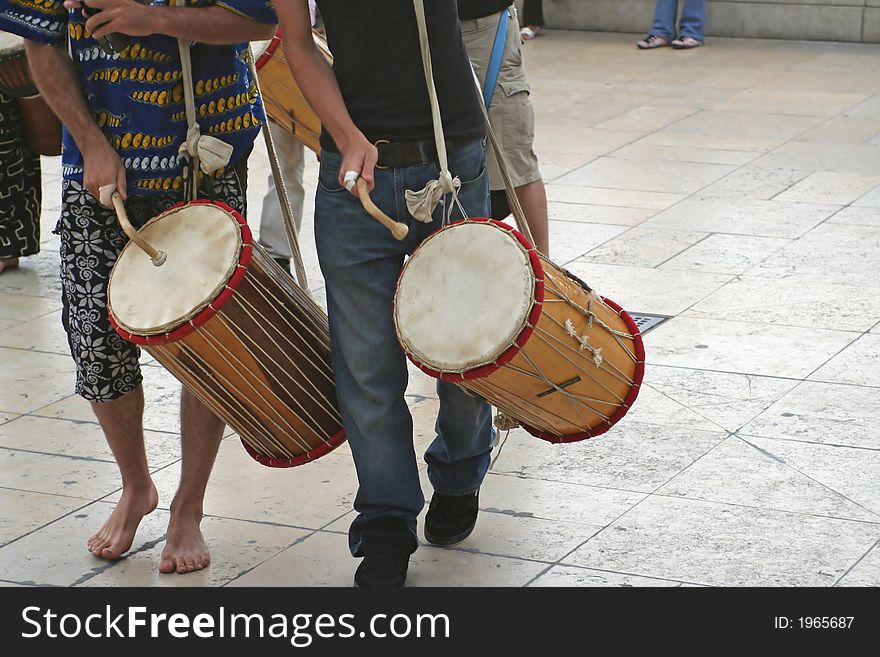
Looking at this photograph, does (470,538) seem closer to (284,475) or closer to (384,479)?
(384,479)

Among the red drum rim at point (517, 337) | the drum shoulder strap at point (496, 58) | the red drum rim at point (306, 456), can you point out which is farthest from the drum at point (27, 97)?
the red drum rim at point (517, 337)

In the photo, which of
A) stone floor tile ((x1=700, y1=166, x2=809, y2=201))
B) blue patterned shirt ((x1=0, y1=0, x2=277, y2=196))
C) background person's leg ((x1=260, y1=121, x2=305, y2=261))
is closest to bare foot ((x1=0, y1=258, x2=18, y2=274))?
background person's leg ((x1=260, y1=121, x2=305, y2=261))

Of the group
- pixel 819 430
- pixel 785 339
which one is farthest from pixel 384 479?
pixel 785 339

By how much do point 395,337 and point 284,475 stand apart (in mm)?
967

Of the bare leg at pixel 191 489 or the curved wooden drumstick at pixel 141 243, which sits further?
the bare leg at pixel 191 489

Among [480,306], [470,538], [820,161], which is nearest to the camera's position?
[480,306]

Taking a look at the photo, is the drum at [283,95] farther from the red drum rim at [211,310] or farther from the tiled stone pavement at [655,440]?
the red drum rim at [211,310]

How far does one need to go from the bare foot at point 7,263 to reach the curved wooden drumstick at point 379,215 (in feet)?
11.4

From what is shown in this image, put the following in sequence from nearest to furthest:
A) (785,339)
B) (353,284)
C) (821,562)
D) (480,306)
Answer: (480,306), (353,284), (821,562), (785,339)

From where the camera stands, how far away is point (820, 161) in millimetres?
7590

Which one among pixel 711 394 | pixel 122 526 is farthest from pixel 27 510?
pixel 711 394

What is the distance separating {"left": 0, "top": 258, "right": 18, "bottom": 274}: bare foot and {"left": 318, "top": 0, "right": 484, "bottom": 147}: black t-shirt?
3.35 meters

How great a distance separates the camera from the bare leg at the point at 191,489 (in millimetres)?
3502

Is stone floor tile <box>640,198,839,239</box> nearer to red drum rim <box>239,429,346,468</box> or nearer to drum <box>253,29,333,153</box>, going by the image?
drum <box>253,29,333,153</box>
